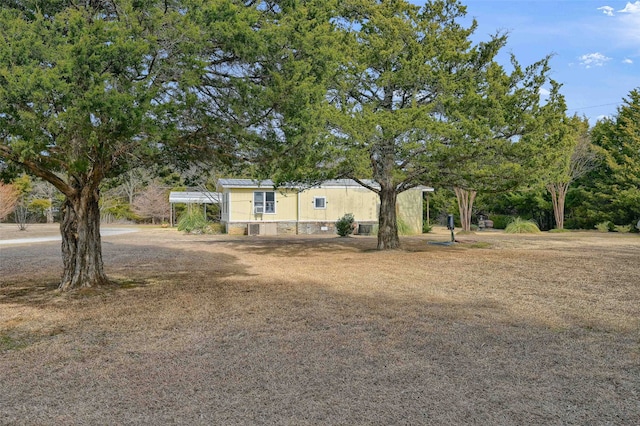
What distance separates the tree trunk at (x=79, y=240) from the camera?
7.41 meters

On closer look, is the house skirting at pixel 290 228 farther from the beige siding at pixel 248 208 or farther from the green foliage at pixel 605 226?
the green foliage at pixel 605 226

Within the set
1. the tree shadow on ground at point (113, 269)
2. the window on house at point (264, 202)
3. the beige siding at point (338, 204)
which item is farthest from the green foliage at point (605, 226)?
the tree shadow on ground at point (113, 269)

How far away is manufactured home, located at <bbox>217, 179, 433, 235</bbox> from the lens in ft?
80.0

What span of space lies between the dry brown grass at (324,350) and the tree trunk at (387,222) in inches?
217

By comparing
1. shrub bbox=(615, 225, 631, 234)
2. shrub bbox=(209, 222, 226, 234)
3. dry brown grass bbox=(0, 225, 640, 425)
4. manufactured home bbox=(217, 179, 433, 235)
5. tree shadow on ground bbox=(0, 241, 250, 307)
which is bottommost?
dry brown grass bbox=(0, 225, 640, 425)

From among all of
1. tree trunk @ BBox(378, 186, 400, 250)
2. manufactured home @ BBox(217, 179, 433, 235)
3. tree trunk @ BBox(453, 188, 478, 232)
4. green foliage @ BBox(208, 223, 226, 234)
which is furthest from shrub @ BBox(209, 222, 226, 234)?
tree trunk @ BBox(378, 186, 400, 250)

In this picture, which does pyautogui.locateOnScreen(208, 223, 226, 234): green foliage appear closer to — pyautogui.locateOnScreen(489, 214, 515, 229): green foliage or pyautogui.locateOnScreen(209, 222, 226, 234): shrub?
pyautogui.locateOnScreen(209, 222, 226, 234): shrub

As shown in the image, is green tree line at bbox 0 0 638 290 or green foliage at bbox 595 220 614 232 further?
green foliage at bbox 595 220 614 232

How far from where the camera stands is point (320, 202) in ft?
83.3

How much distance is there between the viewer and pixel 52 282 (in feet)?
28.2

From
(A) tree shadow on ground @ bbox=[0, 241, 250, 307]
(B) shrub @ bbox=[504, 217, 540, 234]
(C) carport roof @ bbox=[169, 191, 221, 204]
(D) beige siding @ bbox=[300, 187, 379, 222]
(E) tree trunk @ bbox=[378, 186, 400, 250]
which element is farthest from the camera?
(C) carport roof @ bbox=[169, 191, 221, 204]

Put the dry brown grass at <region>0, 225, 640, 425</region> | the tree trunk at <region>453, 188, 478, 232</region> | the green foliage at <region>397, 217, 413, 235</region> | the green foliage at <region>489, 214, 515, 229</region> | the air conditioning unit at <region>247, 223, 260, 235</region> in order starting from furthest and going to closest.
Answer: the green foliage at <region>489, 214, 515, 229</region> < the tree trunk at <region>453, 188, 478, 232</region> < the air conditioning unit at <region>247, 223, 260, 235</region> < the green foliage at <region>397, 217, 413, 235</region> < the dry brown grass at <region>0, 225, 640, 425</region>

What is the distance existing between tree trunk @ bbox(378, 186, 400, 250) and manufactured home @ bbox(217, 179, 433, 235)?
9354 mm

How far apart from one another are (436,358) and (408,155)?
8885 mm
